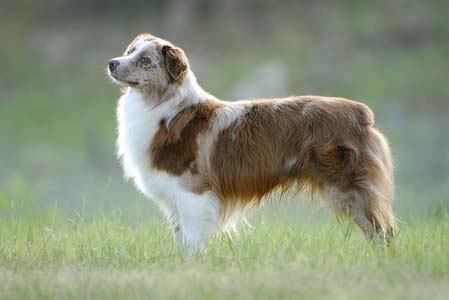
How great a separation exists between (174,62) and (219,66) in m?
17.5

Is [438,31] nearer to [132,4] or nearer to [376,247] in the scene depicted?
[132,4]

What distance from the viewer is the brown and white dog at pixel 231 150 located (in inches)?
323

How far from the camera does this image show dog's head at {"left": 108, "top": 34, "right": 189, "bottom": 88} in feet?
28.5

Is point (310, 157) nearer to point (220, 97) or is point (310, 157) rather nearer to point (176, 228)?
point (176, 228)

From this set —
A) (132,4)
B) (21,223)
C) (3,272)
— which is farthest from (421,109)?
(3,272)

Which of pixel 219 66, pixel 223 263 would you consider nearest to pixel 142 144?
pixel 223 263

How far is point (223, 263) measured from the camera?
7.77 meters

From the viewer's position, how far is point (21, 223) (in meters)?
9.78

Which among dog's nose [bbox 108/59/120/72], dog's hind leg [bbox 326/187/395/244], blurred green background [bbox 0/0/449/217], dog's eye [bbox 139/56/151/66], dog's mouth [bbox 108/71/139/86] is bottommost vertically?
blurred green background [bbox 0/0/449/217]

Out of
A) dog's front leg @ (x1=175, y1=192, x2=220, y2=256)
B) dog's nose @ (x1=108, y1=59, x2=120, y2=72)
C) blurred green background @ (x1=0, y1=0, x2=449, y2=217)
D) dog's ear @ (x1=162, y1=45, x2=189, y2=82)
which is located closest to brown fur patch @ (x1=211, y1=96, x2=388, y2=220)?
dog's front leg @ (x1=175, y1=192, x2=220, y2=256)

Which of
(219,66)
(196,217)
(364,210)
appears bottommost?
(219,66)

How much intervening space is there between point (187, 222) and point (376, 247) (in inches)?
66.0

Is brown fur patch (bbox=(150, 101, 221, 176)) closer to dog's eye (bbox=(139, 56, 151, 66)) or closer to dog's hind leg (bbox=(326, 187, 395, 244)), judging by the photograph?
dog's eye (bbox=(139, 56, 151, 66))

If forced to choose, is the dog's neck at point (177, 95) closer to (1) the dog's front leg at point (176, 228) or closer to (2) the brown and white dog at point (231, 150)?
(2) the brown and white dog at point (231, 150)
